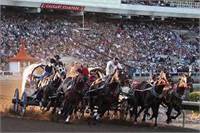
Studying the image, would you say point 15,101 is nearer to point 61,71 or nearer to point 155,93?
point 61,71

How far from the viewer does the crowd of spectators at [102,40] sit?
29759 mm

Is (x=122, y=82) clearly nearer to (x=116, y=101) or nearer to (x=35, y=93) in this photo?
(x=116, y=101)

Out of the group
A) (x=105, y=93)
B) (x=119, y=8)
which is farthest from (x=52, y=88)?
(x=119, y=8)

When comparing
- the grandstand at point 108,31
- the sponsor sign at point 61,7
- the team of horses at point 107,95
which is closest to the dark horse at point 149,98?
the team of horses at point 107,95

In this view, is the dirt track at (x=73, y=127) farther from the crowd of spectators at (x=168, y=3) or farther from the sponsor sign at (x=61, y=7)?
the crowd of spectators at (x=168, y=3)

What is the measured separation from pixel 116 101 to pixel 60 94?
141 centimetres

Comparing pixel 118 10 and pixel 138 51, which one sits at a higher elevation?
pixel 118 10

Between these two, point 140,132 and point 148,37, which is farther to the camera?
point 148,37

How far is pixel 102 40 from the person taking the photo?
110ft

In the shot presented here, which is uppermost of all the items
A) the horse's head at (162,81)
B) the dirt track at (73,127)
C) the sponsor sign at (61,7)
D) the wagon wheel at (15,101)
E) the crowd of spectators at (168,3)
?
the crowd of spectators at (168,3)

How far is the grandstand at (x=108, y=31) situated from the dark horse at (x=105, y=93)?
14448 mm

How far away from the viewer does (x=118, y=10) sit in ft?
118

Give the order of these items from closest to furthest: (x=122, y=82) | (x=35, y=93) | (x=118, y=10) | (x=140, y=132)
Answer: (x=140, y=132), (x=122, y=82), (x=35, y=93), (x=118, y=10)

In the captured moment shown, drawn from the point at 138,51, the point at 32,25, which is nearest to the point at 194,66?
the point at 138,51
